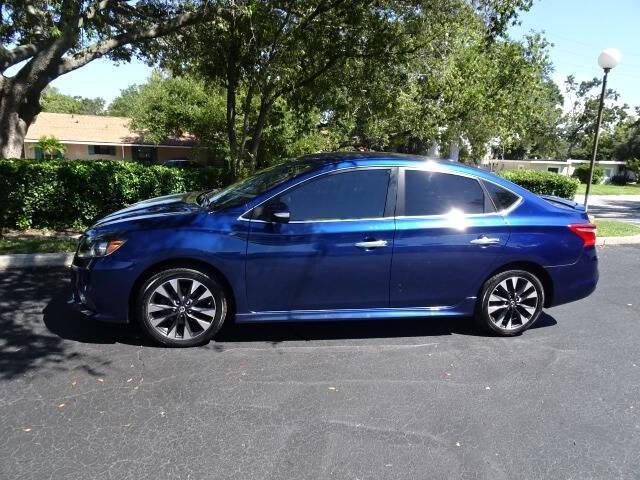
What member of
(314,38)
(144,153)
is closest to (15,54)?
(314,38)

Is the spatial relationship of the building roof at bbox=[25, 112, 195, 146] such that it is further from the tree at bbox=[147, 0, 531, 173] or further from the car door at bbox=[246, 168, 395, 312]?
the car door at bbox=[246, 168, 395, 312]

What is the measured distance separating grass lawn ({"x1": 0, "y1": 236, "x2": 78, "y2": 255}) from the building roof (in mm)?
25193

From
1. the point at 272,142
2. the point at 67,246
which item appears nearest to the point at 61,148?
the point at 272,142

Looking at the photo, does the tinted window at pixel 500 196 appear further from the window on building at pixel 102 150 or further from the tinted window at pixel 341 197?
the window on building at pixel 102 150

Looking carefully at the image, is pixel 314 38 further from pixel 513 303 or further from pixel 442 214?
pixel 513 303

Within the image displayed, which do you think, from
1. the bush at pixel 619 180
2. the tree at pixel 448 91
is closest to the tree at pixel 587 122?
the bush at pixel 619 180

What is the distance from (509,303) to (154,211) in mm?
3359

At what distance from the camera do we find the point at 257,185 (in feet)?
15.1

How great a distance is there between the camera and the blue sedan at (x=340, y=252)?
4.04 m

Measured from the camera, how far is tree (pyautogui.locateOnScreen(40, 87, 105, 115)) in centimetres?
5135

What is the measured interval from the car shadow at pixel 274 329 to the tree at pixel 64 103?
23114 mm

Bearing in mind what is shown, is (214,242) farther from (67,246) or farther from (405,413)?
(67,246)

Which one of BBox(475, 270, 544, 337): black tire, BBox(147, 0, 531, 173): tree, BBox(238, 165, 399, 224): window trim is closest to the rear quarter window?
BBox(475, 270, 544, 337): black tire

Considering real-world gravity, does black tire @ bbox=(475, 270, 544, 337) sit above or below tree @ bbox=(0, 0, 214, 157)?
below
